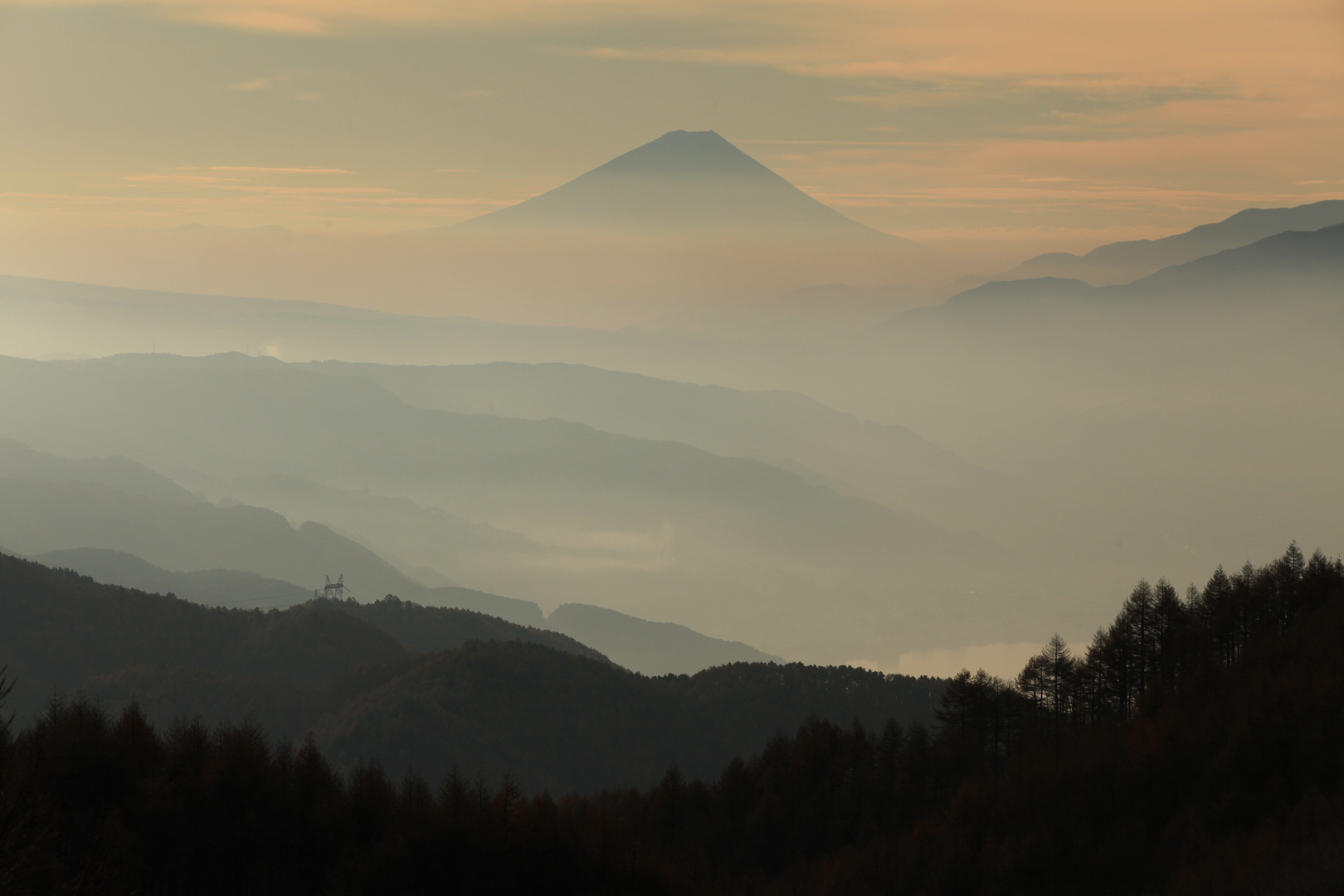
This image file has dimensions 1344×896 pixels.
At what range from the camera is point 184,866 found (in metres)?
66.6

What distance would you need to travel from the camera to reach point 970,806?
74.7 meters

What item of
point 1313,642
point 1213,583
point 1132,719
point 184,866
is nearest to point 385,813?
point 184,866

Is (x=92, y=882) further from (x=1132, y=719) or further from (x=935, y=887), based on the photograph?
(x=1132, y=719)

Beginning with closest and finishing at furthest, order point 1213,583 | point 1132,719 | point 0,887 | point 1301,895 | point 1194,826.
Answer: point 0,887 → point 1301,895 → point 1194,826 → point 1132,719 → point 1213,583

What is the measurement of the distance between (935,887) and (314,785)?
135 feet

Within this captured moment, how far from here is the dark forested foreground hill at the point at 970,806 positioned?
5888 centimetres

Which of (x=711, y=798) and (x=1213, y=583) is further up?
(x=1213, y=583)

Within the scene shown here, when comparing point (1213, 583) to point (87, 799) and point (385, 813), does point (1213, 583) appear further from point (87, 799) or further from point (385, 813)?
point (87, 799)

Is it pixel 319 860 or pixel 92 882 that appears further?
pixel 319 860

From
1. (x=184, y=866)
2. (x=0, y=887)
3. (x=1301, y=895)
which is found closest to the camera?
(x=0, y=887)

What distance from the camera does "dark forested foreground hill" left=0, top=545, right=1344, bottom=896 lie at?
58.9 m

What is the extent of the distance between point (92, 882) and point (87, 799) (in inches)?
2087

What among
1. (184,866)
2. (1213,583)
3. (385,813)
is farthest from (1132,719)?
(184,866)

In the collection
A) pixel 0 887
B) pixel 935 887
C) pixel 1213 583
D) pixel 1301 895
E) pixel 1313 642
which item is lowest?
pixel 935 887
